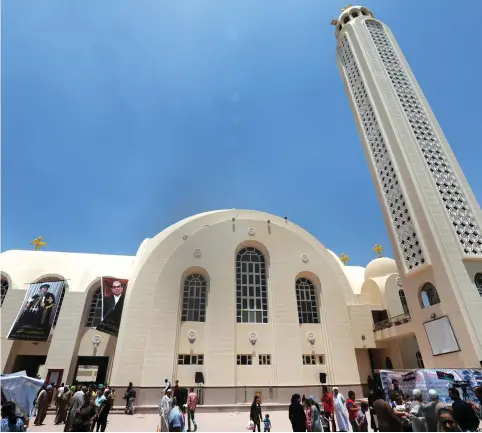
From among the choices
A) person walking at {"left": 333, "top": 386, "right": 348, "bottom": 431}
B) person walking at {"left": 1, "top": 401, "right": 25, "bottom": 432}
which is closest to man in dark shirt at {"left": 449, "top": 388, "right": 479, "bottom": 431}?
person walking at {"left": 333, "top": 386, "right": 348, "bottom": 431}

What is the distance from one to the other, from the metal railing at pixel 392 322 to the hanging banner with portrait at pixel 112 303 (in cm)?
1642

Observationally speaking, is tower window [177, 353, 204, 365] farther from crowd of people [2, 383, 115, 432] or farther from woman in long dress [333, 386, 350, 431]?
woman in long dress [333, 386, 350, 431]

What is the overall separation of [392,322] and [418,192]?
26.2ft

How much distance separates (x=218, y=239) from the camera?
2088 cm

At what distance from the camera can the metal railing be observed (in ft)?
56.1

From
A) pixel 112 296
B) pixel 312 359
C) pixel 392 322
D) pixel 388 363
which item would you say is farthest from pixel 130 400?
pixel 388 363

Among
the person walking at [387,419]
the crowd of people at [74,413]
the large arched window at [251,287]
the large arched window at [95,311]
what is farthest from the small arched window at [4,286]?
the person walking at [387,419]

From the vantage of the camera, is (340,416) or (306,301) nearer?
(340,416)

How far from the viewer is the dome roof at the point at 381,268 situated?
2205 cm

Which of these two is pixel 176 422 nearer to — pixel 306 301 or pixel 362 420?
pixel 362 420

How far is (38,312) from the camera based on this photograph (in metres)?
19.0

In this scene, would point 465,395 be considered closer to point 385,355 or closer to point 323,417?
point 323,417

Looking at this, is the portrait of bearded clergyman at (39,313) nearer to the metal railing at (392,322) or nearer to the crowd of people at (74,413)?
the crowd of people at (74,413)

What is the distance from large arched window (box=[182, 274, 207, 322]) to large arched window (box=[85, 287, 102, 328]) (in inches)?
239
